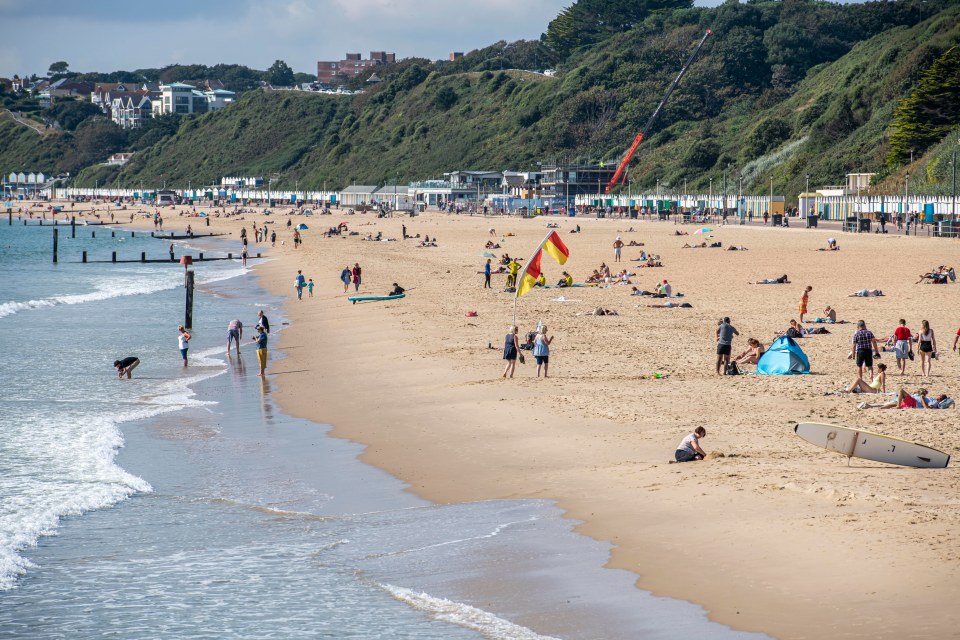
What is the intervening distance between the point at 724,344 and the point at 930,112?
78.2m

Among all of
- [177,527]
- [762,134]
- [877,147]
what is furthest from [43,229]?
[177,527]

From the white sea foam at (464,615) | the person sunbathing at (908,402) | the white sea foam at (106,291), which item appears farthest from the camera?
the white sea foam at (106,291)

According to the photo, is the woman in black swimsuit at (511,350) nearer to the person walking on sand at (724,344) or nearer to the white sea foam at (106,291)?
the person walking on sand at (724,344)

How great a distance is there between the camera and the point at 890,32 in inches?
5630

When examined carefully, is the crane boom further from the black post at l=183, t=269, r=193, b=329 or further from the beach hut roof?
the black post at l=183, t=269, r=193, b=329

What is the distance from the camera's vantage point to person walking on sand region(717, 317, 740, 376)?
19859 mm

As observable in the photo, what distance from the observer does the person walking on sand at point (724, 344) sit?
19859 mm

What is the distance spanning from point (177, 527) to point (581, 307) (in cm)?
2095

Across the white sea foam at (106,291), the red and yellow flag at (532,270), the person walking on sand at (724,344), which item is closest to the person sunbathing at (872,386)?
the person walking on sand at (724,344)

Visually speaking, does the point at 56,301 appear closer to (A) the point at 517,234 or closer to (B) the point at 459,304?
(B) the point at 459,304

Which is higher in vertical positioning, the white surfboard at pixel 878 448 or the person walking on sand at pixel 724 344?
the person walking on sand at pixel 724 344

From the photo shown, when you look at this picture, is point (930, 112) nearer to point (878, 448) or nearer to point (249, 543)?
point (878, 448)

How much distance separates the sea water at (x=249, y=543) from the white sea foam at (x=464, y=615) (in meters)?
0.02

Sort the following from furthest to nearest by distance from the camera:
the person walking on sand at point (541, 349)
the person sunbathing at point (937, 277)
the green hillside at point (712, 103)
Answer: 1. the green hillside at point (712, 103)
2. the person sunbathing at point (937, 277)
3. the person walking on sand at point (541, 349)
